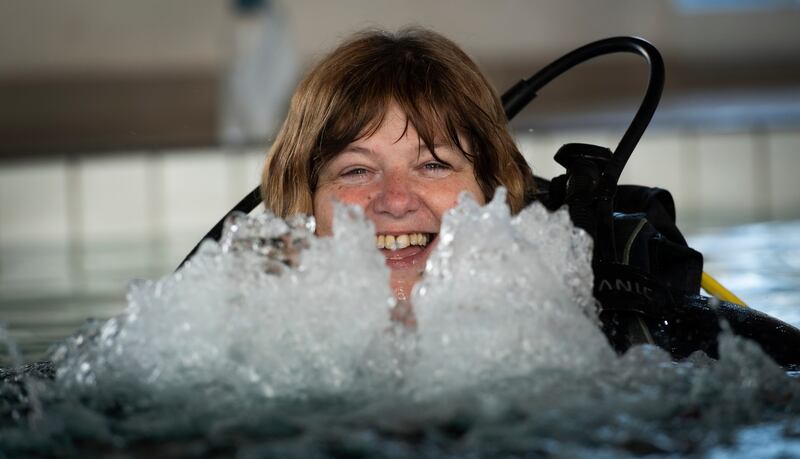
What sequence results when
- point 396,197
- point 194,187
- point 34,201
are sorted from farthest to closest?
point 194,187
point 34,201
point 396,197

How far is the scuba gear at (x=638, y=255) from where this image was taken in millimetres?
1825

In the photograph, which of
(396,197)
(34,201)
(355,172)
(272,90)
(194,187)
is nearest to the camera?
(396,197)

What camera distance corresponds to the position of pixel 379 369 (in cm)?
157

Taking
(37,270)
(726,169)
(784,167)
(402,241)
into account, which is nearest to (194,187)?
(37,270)

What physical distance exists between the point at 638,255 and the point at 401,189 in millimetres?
512

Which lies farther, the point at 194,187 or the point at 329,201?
the point at 194,187

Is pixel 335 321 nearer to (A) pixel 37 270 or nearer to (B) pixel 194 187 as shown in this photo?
(A) pixel 37 270

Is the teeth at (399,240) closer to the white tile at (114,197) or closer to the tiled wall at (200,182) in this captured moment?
the tiled wall at (200,182)

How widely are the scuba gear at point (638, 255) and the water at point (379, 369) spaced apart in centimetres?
10

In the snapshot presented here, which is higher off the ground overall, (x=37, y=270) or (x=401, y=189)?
(x=37, y=270)

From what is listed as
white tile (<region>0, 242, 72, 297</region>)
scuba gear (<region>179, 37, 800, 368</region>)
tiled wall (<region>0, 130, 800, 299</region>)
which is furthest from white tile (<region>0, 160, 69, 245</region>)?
scuba gear (<region>179, 37, 800, 368</region>)

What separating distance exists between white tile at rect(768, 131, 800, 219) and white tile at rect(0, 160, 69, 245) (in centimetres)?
707

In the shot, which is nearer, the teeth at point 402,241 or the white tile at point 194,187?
the teeth at point 402,241

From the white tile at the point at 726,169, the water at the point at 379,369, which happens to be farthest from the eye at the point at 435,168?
the white tile at the point at 726,169
